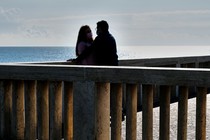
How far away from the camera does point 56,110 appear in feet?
19.3

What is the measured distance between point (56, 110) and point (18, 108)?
0.52m

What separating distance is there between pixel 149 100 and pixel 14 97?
168 centimetres

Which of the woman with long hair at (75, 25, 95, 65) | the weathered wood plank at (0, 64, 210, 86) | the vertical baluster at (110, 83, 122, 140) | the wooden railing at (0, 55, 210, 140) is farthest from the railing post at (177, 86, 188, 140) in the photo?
the woman with long hair at (75, 25, 95, 65)

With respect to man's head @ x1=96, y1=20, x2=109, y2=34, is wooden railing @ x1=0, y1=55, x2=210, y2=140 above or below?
below

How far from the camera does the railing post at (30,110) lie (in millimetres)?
6008

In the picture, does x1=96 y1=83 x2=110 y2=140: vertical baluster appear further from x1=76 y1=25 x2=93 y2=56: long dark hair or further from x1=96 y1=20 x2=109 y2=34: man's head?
x1=76 y1=25 x2=93 y2=56: long dark hair

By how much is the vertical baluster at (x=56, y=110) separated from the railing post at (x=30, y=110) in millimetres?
239

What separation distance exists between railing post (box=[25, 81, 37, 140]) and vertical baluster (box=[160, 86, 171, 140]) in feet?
5.08

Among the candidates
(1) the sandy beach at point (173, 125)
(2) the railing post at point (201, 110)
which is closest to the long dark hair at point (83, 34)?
(1) the sandy beach at point (173, 125)

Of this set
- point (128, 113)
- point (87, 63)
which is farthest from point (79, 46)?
point (128, 113)

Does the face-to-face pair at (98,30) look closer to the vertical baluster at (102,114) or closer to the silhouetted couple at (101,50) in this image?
the silhouetted couple at (101,50)

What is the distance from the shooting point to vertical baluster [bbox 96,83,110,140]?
18.5ft

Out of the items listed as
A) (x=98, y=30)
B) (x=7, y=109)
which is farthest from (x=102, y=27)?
(x=7, y=109)

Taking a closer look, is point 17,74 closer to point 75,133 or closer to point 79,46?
point 75,133
